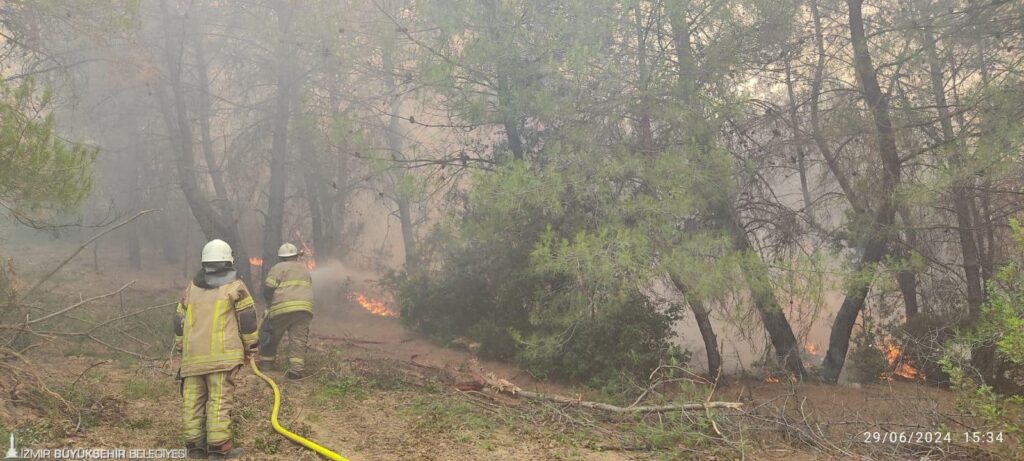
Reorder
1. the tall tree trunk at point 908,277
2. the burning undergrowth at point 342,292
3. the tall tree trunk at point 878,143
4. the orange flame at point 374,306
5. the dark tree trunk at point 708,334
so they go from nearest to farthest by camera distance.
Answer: the tall tree trunk at point 878,143 < the dark tree trunk at point 708,334 < the tall tree trunk at point 908,277 < the orange flame at point 374,306 < the burning undergrowth at point 342,292

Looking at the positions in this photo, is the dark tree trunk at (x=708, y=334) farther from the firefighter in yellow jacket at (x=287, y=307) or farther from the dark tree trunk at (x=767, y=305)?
the firefighter in yellow jacket at (x=287, y=307)

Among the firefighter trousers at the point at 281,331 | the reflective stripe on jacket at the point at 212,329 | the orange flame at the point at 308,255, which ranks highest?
the orange flame at the point at 308,255

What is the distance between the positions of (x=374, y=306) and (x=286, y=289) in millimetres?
10250


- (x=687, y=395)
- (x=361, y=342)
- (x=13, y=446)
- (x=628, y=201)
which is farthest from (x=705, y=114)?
(x=13, y=446)

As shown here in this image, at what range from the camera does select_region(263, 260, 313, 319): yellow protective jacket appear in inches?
352

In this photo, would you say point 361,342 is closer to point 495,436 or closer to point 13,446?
point 495,436

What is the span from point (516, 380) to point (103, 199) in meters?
20.2

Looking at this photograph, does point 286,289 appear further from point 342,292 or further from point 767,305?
point 342,292

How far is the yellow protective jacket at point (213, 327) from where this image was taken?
17.7 feet

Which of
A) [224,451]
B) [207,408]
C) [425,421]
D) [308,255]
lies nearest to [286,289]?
[425,421]

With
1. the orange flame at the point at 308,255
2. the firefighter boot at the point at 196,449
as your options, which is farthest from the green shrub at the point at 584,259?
the orange flame at the point at 308,255

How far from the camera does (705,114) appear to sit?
10.0 meters

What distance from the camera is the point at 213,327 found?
546 cm

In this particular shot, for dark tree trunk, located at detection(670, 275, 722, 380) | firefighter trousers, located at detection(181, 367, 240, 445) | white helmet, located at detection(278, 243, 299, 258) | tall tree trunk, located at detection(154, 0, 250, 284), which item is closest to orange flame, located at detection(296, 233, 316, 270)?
tall tree trunk, located at detection(154, 0, 250, 284)
